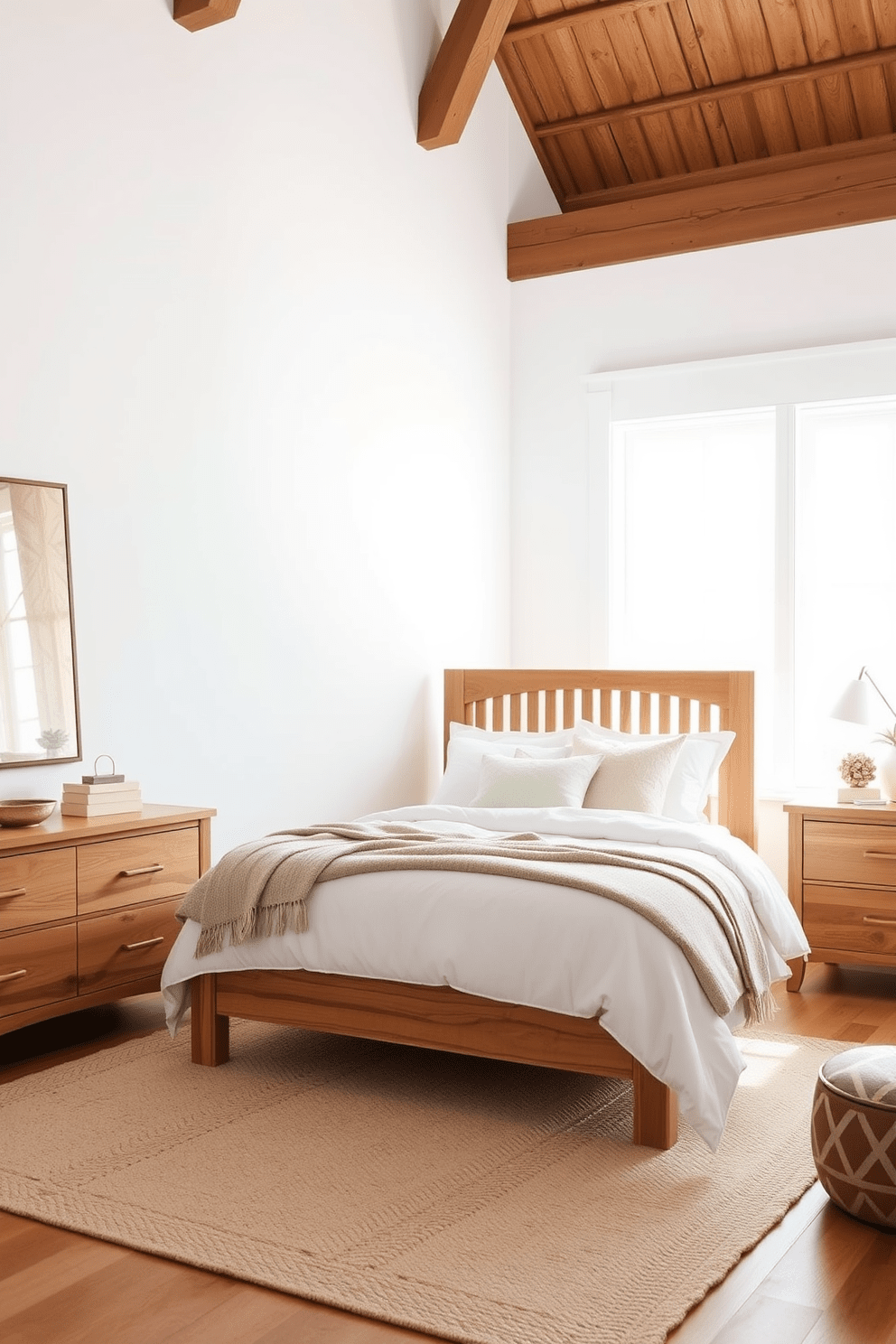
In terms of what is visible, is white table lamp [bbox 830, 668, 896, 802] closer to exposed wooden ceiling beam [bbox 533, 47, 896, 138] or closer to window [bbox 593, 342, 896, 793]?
window [bbox 593, 342, 896, 793]

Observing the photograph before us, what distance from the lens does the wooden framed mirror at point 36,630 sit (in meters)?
3.50

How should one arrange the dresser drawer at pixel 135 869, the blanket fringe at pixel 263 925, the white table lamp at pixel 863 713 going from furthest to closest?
the white table lamp at pixel 863 713 < the dresser drawer at pixel 135 869 < the blanket fringe at pixel 263 925

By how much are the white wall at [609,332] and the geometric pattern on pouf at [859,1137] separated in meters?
3.38

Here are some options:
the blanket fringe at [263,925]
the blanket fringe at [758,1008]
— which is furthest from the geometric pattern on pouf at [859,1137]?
the blanket fringe at [263,925]

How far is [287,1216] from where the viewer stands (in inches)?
92.6

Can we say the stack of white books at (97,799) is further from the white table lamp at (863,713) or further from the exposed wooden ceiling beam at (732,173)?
the exposed wooden ceiling beam at (732,173)

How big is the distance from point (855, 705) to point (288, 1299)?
3.06 meters

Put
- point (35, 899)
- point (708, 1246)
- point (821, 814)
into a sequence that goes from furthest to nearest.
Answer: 1. point (821, 814)
2. point (35, 899)
3. point (708, 1246)

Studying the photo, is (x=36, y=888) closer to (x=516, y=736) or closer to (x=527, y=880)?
(x=527, y=880)

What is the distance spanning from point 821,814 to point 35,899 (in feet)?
8.46

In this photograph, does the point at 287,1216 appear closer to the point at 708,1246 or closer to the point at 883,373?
the point at 708,1246

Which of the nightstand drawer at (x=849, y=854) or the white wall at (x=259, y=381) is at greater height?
the white wall at (x=259, y=381)

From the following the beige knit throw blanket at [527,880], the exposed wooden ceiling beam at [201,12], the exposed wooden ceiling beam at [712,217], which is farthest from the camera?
the exposed wooden ceiling beam at [712,217]

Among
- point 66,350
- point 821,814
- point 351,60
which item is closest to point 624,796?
point 821,814
